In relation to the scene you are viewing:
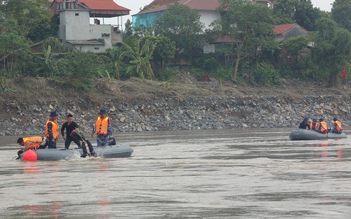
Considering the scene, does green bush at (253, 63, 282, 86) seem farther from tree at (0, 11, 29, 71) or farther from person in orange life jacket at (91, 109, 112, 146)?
person in orange life jacket at (91, 109, 112, 146)

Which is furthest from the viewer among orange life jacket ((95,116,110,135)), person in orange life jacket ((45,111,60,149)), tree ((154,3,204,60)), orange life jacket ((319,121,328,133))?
tree ((154,3,204,60))

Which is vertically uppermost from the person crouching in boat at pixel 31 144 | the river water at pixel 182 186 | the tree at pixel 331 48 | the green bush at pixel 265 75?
the tree at pixel 331 48

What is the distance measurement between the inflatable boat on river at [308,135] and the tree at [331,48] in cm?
2740

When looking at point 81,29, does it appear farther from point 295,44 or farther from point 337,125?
point 337,125

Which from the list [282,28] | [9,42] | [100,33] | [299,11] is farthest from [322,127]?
[299,11]

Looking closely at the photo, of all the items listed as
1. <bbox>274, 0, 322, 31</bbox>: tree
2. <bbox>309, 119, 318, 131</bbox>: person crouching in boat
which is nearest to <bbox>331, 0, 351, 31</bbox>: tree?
<bbox>274, 0, 322, 31</bbox>: tree

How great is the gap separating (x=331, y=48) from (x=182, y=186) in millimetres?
50497

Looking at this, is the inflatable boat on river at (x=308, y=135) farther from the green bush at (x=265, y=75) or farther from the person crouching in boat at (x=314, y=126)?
the green bush at (x=265, y=75)

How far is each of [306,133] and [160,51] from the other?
28.4m

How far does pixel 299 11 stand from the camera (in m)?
80.9

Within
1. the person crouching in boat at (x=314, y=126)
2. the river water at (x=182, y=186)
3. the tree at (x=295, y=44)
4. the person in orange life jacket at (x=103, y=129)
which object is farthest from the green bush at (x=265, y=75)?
the person in orange life jacket at (x=103, y=129)

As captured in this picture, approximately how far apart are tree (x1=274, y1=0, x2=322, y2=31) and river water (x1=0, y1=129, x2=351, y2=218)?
179 feet

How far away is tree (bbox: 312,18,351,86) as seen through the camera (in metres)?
65.2

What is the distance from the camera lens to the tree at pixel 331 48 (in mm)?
65250
